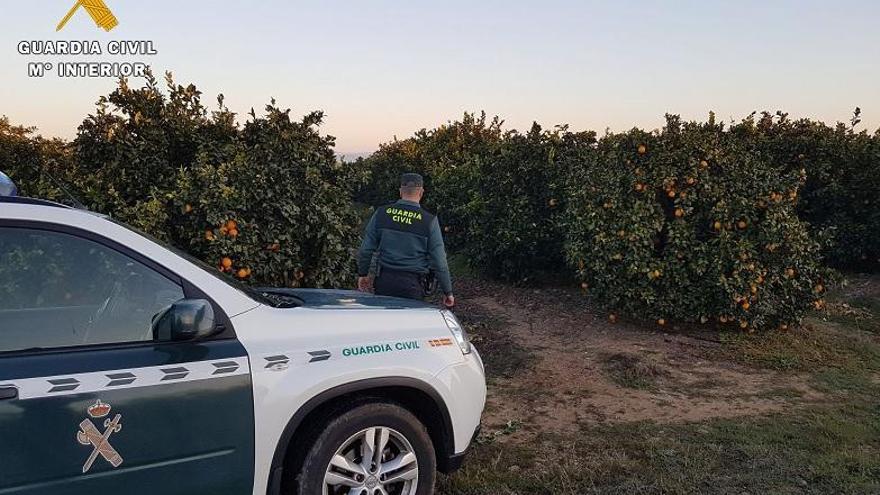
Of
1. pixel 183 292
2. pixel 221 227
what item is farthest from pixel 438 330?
pixel 221 227

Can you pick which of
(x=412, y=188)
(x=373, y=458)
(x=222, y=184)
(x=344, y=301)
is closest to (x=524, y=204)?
(x=412, y=188)

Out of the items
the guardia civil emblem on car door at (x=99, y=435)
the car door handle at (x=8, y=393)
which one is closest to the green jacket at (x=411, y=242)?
the guardia civil emblem on car door at (x=99, y=435)

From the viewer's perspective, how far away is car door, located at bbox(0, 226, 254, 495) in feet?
7.76

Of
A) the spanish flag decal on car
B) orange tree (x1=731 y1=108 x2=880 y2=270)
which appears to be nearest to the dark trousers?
the spanish flag decal on car

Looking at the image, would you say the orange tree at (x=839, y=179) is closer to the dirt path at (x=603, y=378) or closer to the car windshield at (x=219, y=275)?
the dirt path at (x=603, y=378)

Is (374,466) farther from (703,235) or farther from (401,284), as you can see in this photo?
(703,235)

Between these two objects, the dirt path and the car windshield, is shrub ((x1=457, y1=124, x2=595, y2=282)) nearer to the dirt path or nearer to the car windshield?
the dirt path

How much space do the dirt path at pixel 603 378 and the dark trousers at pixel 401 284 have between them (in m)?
1.18

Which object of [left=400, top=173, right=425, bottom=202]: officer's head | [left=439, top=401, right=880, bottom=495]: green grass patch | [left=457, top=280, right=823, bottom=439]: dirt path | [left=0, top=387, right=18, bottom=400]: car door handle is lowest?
[left=439, top=401, right=880, bottom=495]: green grass patch

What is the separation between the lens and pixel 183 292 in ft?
9.10

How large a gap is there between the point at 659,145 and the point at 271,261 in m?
4.66

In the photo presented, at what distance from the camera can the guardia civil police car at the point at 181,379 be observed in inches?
95.2

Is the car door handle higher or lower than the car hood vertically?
lower

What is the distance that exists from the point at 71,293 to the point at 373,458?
155cm
